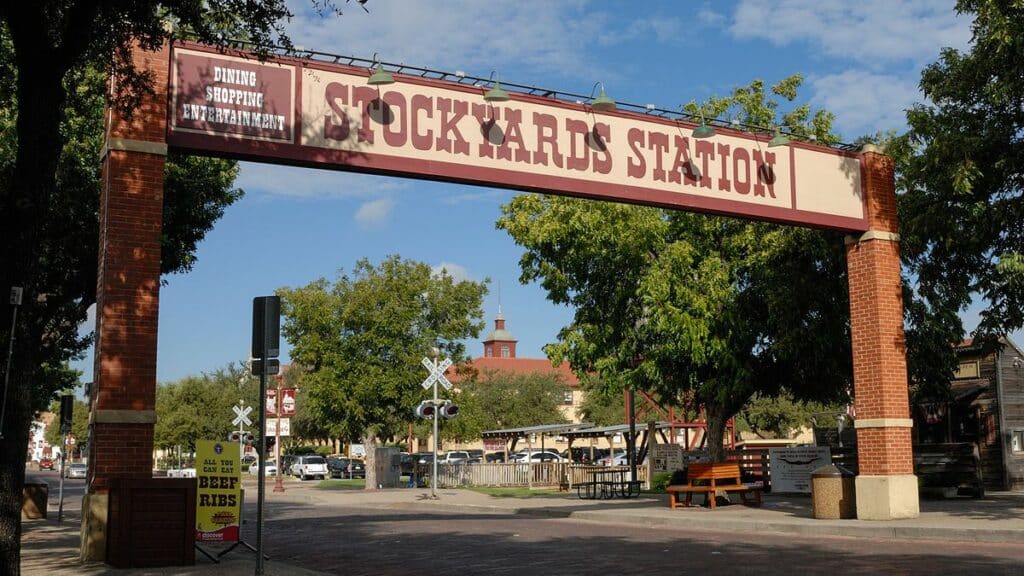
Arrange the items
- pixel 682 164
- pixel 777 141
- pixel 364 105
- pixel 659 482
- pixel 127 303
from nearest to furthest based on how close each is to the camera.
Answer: pixel 127 303
pixel 364 105
pixel 682 164
pixel 777 141
pixel 659 482

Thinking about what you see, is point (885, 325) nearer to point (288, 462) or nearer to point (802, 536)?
point (802, 536)

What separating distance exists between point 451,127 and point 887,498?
9803mm

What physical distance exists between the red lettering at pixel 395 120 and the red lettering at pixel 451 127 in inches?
23.3

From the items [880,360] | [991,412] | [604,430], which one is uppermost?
[880,360]

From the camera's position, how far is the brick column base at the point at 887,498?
18.1m

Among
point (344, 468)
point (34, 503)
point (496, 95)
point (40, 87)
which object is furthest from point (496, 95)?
point (344, 468)

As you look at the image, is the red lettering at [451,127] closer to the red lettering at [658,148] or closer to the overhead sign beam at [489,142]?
the overhead sign beam at [489,142]

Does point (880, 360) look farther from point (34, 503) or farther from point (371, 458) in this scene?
point (371, 458)

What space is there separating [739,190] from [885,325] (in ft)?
12.2

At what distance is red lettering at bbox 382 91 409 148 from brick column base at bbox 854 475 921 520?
10.1 meters

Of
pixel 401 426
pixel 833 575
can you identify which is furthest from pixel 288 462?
pixel 833 575

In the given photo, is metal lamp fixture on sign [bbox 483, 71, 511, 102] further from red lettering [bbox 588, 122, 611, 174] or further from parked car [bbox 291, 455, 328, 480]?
parked car [bbox 291, 455, 328, 480]

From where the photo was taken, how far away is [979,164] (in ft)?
60.1

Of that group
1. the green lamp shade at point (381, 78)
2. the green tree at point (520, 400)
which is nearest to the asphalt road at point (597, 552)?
A: the green lamp shade at point (381, 78)
